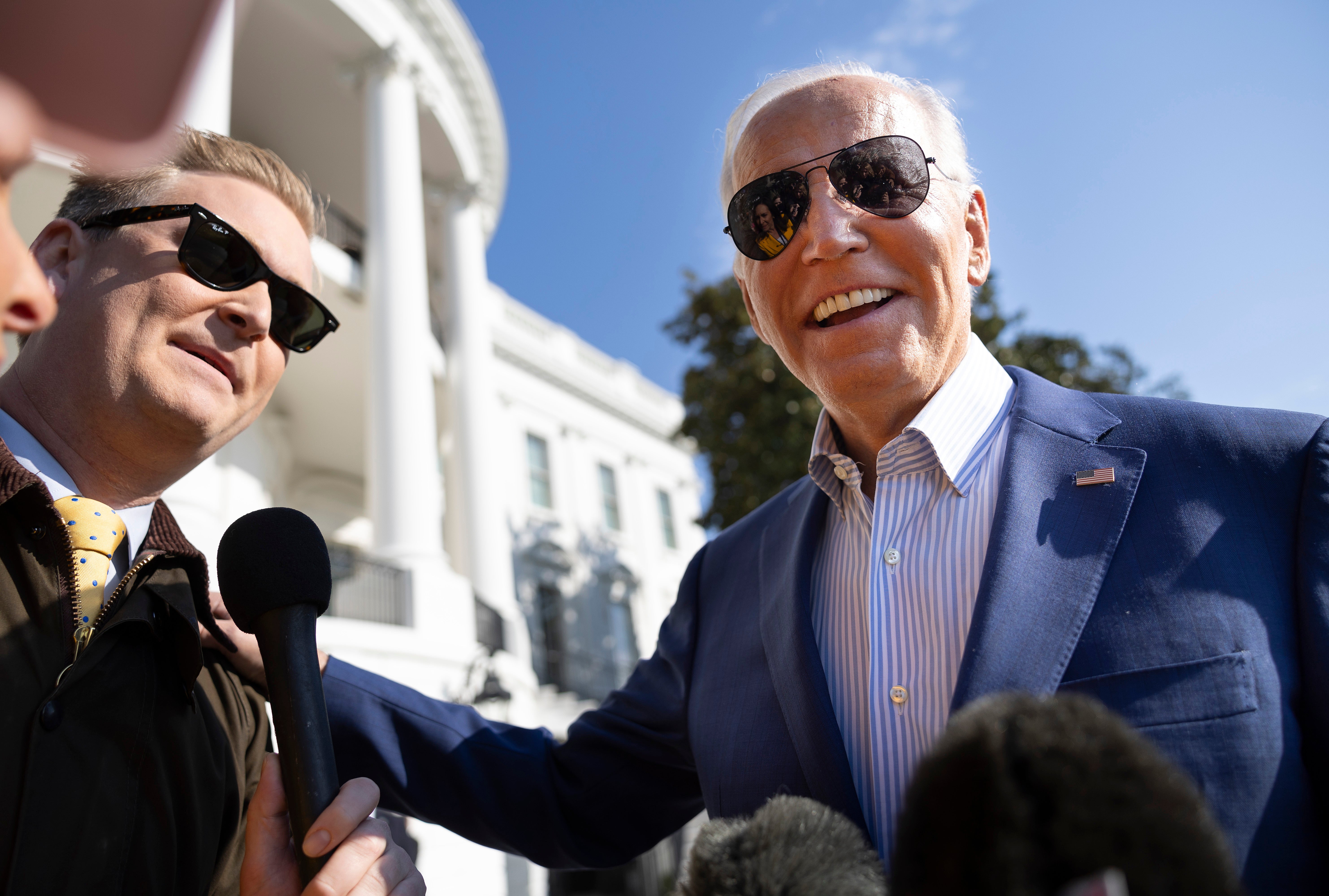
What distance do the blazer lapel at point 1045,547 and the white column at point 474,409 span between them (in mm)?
13104

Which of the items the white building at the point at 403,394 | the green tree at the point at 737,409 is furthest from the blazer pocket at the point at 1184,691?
the green tree at the point at 737,409

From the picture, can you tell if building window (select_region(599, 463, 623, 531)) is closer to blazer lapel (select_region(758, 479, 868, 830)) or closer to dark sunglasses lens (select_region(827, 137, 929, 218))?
blazer lapel (select_region(758, 479, 868, 830))

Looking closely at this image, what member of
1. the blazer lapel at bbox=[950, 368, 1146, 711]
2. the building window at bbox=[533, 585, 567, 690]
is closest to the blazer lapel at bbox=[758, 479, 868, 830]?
the blazer lapel at bbox=[950, 368, 1146, 711]

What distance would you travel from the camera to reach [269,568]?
1.44 metres

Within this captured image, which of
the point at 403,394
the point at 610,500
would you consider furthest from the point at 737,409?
the point at 610,500

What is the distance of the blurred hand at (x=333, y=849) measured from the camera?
46.3 inches

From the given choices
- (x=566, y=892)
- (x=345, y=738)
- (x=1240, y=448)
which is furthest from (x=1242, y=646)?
(x=566, y=892)

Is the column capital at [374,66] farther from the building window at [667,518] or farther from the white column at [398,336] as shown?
the building window at [667,518]

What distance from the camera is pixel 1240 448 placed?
151 centimetres

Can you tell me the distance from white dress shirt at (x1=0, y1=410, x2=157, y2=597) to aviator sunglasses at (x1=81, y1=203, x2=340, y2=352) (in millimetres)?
485

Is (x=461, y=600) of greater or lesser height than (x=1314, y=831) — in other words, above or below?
above

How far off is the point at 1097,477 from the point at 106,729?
6.23 ft

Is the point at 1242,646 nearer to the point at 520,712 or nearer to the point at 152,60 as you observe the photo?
the point at 152,60

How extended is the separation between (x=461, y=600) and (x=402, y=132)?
305 inches
